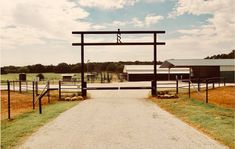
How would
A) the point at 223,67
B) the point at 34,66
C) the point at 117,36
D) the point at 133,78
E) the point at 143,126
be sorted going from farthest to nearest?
1. the point at 34,66
2. the point at 133,78
3. the point at 223,67
4. the point at 117,36
5. the point at 143,126

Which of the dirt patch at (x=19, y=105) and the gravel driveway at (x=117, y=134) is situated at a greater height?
the gravel driveway at (x=117, y=134)

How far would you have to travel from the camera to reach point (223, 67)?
57844 millimetres

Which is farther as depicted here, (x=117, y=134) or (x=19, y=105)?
(x=19, y=105)

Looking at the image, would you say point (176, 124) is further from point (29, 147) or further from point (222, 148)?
point (29, 147)

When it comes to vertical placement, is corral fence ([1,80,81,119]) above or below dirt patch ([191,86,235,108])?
above

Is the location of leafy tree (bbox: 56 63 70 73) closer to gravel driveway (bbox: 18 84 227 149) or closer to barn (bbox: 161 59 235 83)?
barn (bbox: 161 59 235 83)

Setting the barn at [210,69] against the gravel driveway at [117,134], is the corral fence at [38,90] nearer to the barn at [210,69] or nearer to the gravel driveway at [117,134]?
the gravel driveway at [117,134]

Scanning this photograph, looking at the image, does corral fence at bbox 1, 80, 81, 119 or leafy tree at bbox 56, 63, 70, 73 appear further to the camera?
leafy tree at bbox 56, 63, 70, 73

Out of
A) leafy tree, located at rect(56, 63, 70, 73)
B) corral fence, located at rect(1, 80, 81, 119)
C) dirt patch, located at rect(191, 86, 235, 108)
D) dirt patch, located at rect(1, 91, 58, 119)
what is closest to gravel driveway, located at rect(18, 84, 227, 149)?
corral fence, located at rect(1, 80, 81, 119)

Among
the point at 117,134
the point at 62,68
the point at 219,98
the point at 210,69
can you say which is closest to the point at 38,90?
the point at 219,98

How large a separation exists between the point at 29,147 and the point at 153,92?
1689 centimetres

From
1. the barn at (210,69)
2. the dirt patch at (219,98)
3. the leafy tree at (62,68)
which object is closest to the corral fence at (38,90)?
the dirt patch at (219,98)

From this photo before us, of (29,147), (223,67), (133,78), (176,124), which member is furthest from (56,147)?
(133,78)

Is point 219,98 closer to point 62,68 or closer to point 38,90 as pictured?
point 38,90
